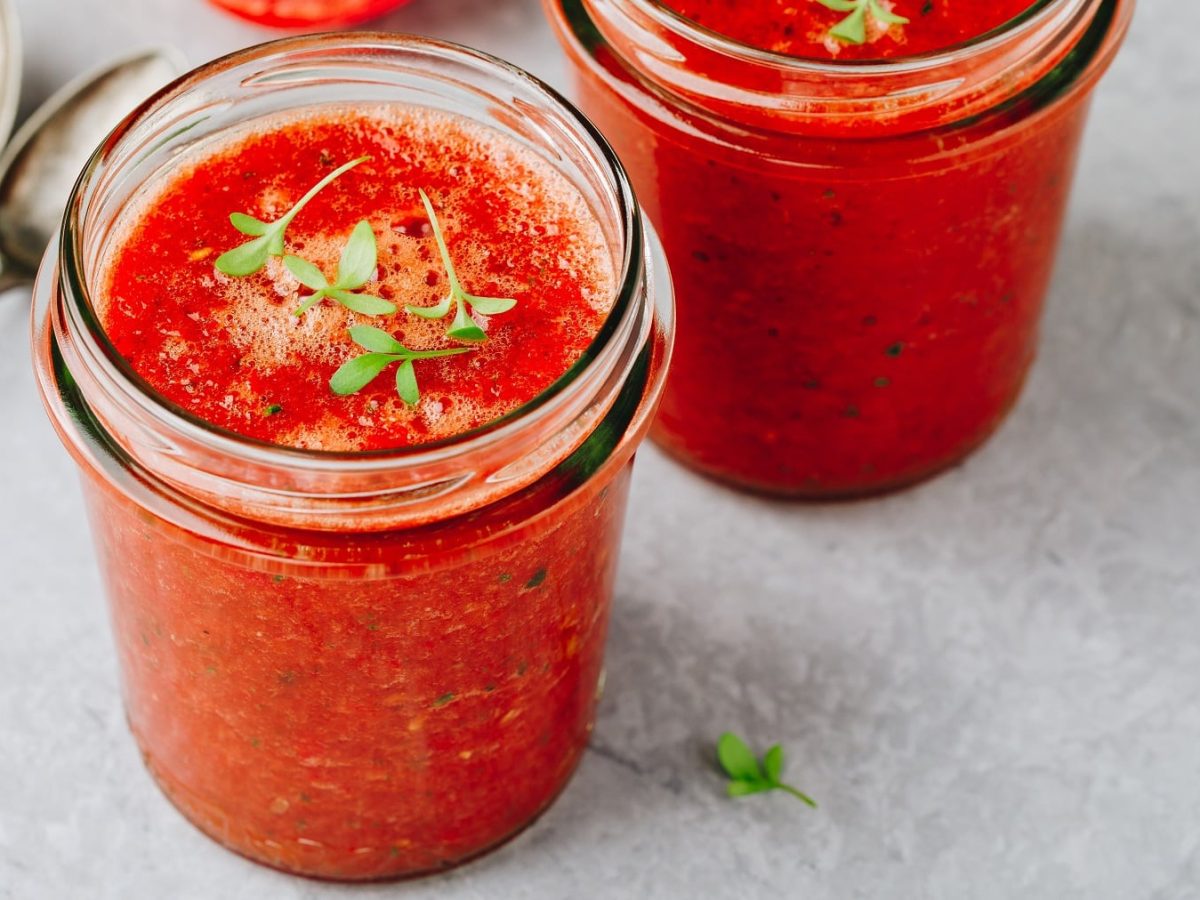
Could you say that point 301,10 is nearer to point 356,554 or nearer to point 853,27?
point 853,27

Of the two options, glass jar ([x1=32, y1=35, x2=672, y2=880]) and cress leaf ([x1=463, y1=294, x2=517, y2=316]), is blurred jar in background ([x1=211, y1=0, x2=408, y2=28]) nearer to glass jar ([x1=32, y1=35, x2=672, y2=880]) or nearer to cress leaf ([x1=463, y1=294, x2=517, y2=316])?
glass jar ([x1=32, y1=35, x2=672, y2=880])

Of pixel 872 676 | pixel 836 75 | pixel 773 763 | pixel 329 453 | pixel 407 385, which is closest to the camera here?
pixel 329 453

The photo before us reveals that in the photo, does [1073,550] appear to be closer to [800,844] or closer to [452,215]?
[800,844]

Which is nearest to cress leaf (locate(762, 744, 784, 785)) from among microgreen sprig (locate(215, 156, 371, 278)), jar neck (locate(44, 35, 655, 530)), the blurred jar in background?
jar neck (locate(44, 35, 655, 530))

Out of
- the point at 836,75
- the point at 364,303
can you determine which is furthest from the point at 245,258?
the point at 836,75

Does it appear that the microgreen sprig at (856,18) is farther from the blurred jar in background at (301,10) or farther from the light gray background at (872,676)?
the blurred jar in background at (301,10)

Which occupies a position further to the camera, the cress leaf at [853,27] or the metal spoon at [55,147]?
the metal spoon at [55,147]

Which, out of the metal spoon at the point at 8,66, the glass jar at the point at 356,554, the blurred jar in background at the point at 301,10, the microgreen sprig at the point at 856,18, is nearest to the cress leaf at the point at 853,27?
the microgreen sprig at the point at 856,18
